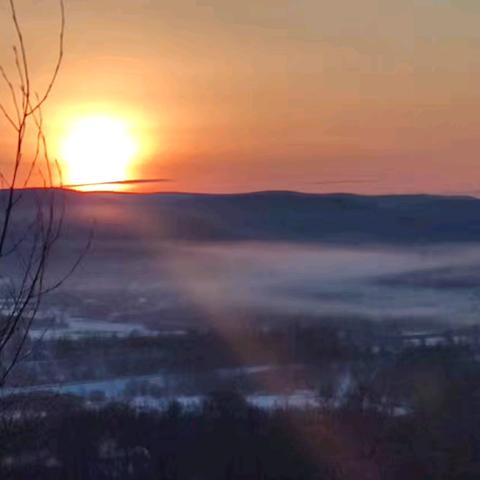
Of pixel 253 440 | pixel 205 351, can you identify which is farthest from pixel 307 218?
pixel 253 440

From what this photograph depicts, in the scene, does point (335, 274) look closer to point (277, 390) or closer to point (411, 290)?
point (411, 290)

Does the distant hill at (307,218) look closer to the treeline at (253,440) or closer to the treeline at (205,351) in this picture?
the treeline at (205,351)

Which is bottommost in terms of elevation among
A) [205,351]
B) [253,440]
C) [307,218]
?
[205,351]

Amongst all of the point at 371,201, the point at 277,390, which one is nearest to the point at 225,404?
the point at 277,390

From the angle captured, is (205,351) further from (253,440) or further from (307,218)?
(253,440)

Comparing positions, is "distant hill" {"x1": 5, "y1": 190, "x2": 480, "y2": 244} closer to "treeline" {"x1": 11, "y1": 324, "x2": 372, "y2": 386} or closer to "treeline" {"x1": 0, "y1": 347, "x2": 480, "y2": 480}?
"treeline" {"x1": 11, "y1": 324, "x2": 372, "y2": 386}
